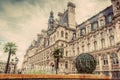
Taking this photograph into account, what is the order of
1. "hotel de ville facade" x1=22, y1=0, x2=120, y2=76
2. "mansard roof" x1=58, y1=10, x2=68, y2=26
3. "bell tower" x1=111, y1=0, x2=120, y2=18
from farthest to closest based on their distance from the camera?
"mansard roof" x1=58, y1=10, x2=68, y2=26 < "bell tower" x1=111, y1=0, x2=120, y2=18 < "hotel de ville facade" x1=22, y1=0, x2=120, y2=76

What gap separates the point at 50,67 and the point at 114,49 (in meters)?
28.0

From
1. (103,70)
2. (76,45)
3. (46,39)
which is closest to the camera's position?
(103,70)

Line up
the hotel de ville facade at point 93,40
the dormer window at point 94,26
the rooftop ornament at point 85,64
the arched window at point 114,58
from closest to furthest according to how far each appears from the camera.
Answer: the rooftop ornament at point 85,64
the arched window at point 114,58
the hotel de ville facade at point 93,40
the dormer window at point 94,26

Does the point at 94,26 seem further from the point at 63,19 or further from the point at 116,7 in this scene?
the point at 63,19

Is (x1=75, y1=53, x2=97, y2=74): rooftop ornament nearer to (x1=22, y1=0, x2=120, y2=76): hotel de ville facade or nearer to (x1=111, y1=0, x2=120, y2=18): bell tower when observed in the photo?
(x1=22, y1=0, x2=120, y2=76): hotel de ville facade

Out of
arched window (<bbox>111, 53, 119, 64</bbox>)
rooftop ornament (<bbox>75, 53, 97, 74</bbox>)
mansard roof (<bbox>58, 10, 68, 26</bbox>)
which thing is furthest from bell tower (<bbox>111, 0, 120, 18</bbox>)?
mansard roof (<bbox>58, 10, 68, 26</bbox>)

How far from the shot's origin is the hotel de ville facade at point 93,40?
32.9m

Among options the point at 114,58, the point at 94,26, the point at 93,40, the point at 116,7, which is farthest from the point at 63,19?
the point at 114,58

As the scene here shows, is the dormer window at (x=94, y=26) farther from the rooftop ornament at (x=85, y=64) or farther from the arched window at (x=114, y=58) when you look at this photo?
the rooftop ornament at (x=85, y=64)

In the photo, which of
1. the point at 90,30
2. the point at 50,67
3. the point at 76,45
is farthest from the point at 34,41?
the point at 90,30

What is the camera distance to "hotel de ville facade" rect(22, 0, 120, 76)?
32.9 metres

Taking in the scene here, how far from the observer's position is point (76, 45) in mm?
46781

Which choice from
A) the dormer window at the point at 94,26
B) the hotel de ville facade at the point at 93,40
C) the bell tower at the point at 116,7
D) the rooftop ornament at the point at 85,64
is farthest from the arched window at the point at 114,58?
the rooftop ornament at the point at 85,64

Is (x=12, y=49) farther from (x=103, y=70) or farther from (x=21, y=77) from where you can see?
(x=21, y=77)
